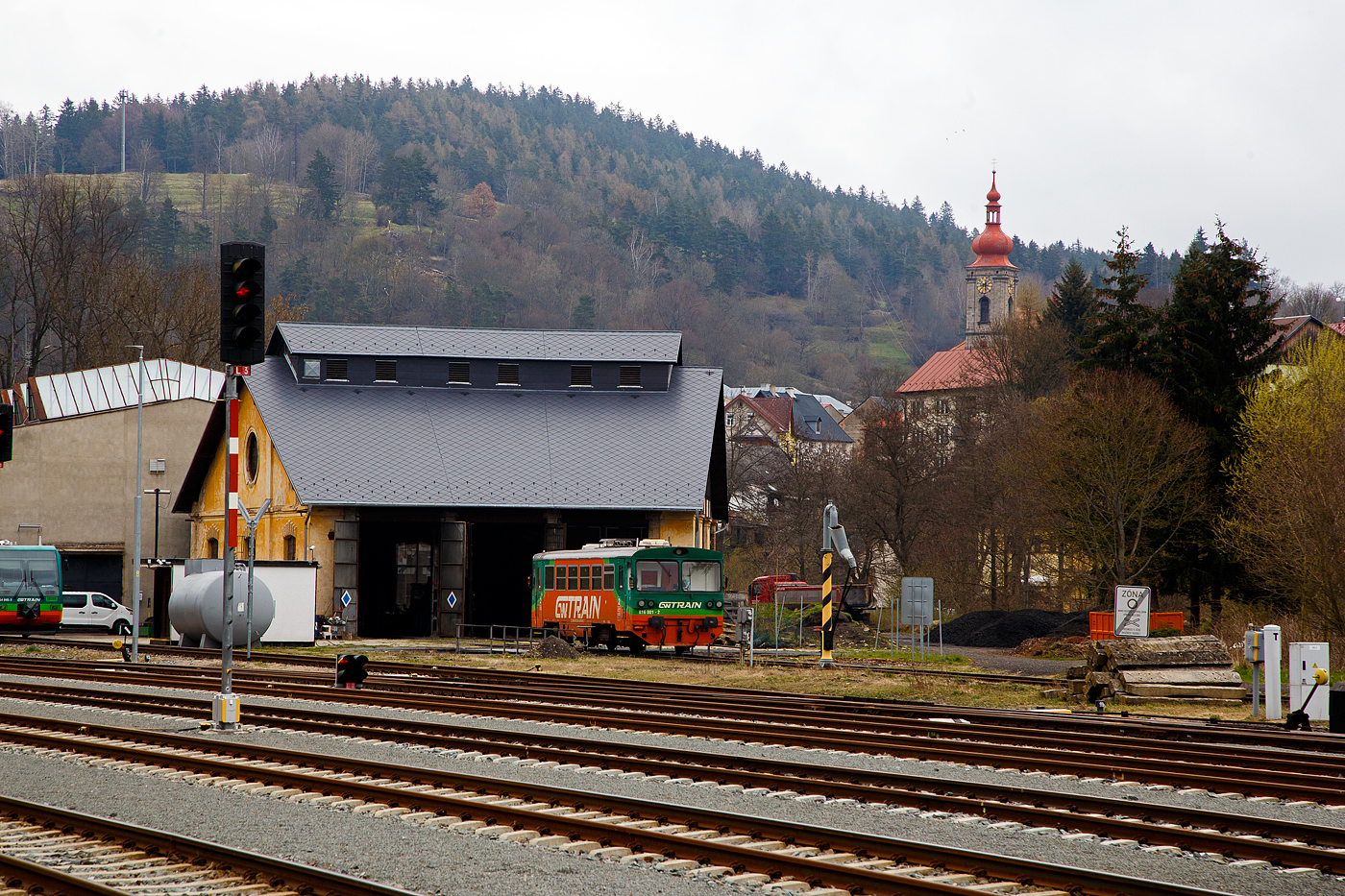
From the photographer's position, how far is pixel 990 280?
163875 millimetres

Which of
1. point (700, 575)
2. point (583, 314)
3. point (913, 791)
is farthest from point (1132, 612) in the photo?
point (583, 314)

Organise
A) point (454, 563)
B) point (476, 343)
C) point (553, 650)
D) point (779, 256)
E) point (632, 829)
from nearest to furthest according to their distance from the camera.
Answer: point (632, 829) < point (553, 650) < point (454, 563) < point (476, 343) < point (779, 256)

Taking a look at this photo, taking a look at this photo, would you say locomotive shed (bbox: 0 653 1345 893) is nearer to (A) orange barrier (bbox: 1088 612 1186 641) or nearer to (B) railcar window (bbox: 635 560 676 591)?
(B) railcar window (bbox: 635 560 676 591)

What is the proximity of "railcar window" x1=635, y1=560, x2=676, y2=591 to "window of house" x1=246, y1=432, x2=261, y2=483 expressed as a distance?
69.7 feet

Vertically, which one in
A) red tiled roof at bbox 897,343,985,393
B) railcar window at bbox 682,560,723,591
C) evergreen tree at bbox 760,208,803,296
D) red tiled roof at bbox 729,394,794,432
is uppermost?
evergreen tree at bbox 760,208,803,296

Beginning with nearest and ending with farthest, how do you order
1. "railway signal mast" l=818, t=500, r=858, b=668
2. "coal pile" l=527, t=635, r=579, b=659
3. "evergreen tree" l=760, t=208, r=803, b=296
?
"railway signal mast" l=818, t=500, r=858, b=668, "coal pile" l=527, t=635, r=579, b=659, "evergreen tree" l=760, t=208, r=803, b=296

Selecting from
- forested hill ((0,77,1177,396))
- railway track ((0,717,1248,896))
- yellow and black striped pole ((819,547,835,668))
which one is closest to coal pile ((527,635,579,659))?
yellow and black striped pole ((819,547,835,668))

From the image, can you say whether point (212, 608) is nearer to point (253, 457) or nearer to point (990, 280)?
point (253, 457)

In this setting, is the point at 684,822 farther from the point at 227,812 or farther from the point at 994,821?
the point at 227,812

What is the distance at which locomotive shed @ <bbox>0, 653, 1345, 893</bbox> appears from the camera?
9195mm

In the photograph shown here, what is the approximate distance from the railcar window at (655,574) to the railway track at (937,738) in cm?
1088

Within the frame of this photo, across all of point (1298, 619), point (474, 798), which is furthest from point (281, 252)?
point (474, 798)

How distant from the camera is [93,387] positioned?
64375mm

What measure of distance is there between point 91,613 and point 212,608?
62.7ft
